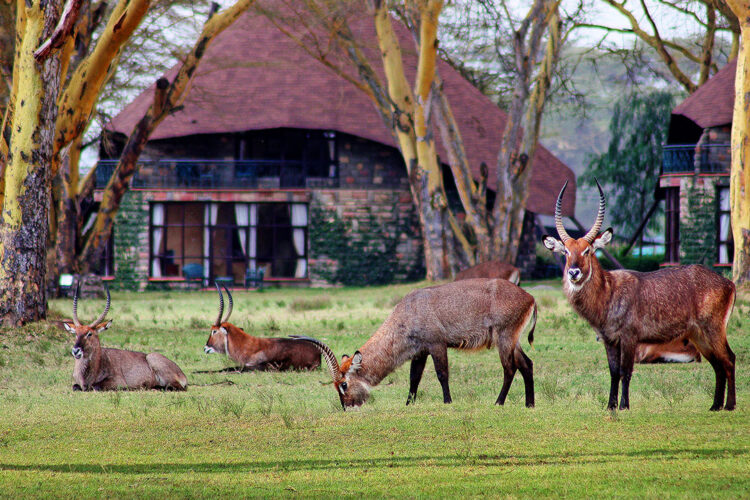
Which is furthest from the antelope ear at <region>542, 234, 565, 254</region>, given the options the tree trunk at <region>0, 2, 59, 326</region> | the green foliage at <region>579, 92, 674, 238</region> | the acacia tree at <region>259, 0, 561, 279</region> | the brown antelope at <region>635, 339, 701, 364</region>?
the green foliage at <region>579, 92, 674, 238</region>

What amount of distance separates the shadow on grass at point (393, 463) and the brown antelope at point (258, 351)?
6.59m

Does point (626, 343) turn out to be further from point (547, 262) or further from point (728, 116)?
point (547, 262)

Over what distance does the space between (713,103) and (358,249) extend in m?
13.5

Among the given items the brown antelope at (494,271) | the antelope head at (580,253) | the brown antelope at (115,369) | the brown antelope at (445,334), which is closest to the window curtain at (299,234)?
the brown antelope at (494,271)

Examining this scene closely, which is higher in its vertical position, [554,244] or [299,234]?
[554,244]

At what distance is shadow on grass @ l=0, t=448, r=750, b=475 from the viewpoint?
7.36 meters

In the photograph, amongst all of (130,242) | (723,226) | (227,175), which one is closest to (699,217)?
(723,226)

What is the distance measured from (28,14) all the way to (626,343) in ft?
39.7

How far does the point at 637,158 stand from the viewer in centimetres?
5403

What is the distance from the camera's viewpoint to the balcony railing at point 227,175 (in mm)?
38594

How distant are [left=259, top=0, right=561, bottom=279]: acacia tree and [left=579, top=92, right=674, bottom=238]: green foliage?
84.5 feet

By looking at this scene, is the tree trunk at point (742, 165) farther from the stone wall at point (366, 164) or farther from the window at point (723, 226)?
the stone wall at point (366, 164)

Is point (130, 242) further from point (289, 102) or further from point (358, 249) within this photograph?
point (358, 249)

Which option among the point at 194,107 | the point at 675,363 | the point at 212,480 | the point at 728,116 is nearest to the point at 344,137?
the point at 194,107
